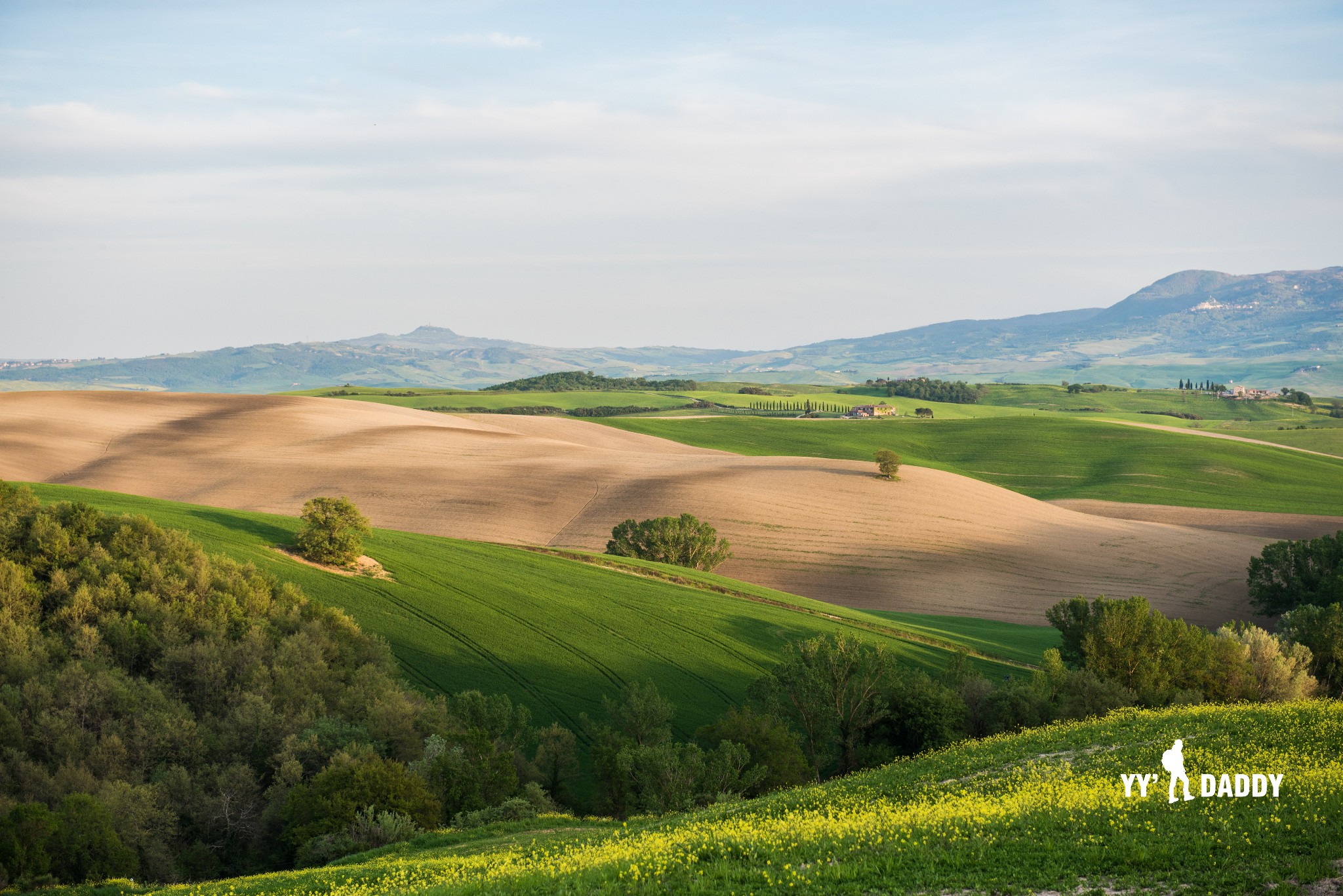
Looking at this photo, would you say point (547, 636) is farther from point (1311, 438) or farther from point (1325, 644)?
point (1311, 438)

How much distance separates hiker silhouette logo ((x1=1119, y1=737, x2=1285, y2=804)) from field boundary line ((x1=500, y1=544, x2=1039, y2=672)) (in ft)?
111

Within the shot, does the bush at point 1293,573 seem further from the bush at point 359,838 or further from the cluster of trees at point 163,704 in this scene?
the bush at point 359,838

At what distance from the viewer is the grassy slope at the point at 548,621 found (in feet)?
146

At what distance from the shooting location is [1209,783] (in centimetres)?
1845

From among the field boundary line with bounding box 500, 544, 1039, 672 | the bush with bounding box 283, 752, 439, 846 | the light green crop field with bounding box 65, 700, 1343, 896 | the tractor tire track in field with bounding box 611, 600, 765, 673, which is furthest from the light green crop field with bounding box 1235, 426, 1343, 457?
the bush with bounding box 283, 752, 439, 846

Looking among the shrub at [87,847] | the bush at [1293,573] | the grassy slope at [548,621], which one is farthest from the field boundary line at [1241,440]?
the shrub at [87,847]

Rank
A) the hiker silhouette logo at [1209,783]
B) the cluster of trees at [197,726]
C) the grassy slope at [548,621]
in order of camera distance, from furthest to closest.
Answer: the grassy slope at [548,621] < the cluster of trees at [197,726] < the hiker silhouette logo at [1209,783]

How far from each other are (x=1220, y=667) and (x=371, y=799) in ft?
121

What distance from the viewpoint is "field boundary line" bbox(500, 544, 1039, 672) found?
5356 centimetres

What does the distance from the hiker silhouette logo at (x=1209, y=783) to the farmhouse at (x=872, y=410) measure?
161288mm

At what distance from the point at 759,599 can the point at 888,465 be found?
1529 inches

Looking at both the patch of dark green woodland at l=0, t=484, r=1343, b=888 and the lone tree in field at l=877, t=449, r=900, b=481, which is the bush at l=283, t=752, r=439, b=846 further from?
the lone tree in field at l=877, t=449, r=900, b=481

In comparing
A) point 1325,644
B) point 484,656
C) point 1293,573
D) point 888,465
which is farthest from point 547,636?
point 888,465

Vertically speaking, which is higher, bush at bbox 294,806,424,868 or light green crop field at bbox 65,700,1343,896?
light green crop field at bbox 65,700,1343,896
